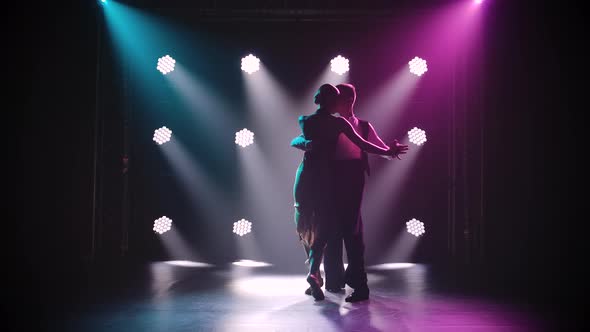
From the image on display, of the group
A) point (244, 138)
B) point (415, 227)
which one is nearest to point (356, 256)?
point (415, 227)

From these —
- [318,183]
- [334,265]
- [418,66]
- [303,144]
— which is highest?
[418,66]

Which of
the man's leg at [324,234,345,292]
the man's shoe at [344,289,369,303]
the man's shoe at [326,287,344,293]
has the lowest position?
the man's shoe at [326,287,344,293]

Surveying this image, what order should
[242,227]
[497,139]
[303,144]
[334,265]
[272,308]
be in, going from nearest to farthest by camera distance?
[272,308] → [303,144] → [334,265] → [497,139] → [242,227]

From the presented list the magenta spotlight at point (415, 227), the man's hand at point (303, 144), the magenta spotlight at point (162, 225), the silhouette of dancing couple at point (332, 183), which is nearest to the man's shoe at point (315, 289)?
the silhouette of dancing couple at point (332, 183)

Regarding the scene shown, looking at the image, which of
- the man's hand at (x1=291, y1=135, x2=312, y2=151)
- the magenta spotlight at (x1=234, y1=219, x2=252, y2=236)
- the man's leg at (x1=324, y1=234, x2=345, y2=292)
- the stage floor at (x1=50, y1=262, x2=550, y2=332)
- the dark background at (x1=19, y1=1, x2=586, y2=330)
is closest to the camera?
the stage floor at (x1=50, y1=262, x2=550, y2=332)

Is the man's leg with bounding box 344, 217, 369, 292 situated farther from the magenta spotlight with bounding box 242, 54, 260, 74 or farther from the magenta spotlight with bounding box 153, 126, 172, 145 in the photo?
the magenta spotlight with bounding box 153, 126, 172, 145

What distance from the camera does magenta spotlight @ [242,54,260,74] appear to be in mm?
4148

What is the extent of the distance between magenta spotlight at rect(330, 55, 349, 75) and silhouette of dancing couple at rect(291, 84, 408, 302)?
1824mm

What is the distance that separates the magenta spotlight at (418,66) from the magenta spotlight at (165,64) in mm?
2503

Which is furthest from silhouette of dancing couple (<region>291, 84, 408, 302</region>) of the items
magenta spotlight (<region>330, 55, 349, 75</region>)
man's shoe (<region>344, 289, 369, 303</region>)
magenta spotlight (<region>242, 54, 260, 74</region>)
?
magenta spotlight (<region>242, 54, 260, 74</region>)

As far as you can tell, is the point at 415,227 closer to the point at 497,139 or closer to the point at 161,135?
the point at 497,139

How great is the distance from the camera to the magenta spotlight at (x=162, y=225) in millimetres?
4082

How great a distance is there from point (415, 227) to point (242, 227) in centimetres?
179

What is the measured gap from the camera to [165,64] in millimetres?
4160
